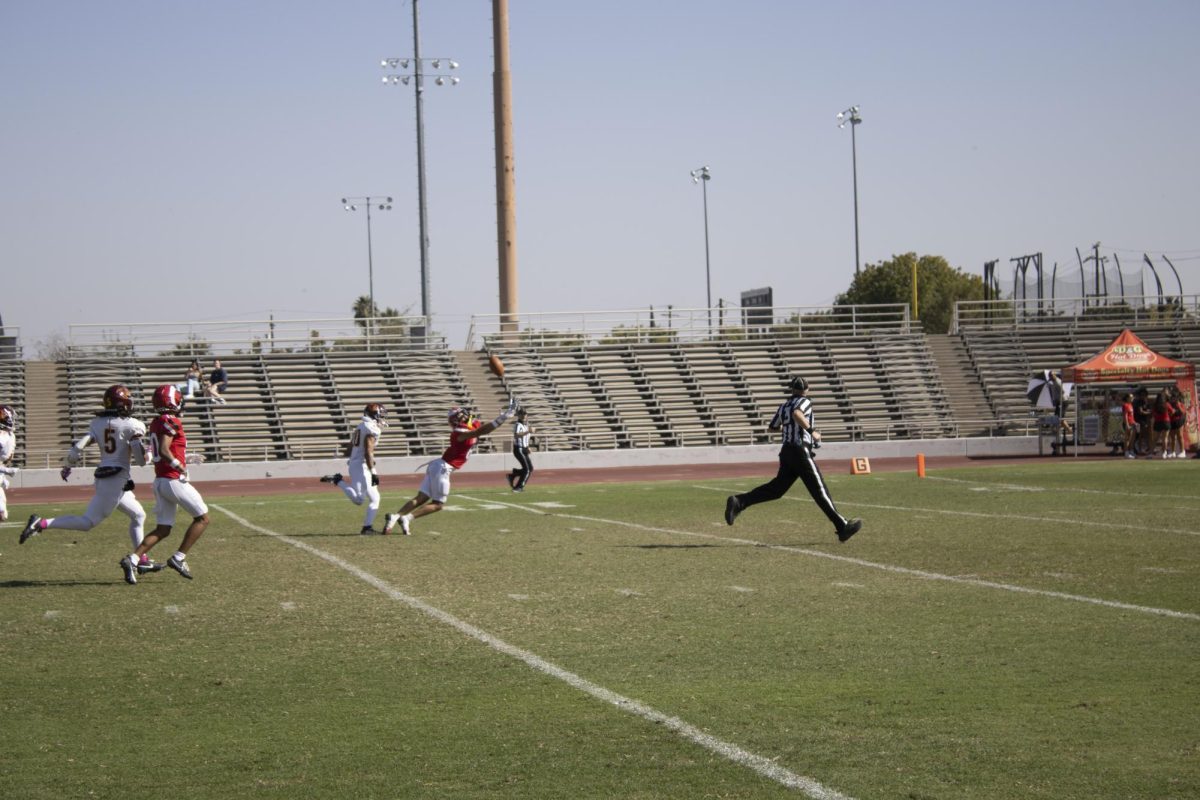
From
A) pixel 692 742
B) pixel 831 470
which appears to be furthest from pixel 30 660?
pixel 831 470

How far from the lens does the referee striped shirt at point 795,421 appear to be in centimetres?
1538

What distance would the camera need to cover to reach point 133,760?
646cm

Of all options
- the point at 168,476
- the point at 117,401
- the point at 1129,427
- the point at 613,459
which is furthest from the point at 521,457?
the point at 1129,427

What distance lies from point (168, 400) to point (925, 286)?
8260 centimetres

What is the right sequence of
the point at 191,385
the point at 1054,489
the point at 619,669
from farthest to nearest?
1. the point at 1054,489
2. the point at 191,385
3. the point at 619,669

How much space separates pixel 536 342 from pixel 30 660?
1541 inches

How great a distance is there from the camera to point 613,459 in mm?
40938

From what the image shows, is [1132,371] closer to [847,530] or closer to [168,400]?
[847,530]

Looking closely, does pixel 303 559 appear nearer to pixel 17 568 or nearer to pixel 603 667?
pixel 17 568

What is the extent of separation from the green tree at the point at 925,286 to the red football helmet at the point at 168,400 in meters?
77.6

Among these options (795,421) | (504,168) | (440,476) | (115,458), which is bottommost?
(440,476)

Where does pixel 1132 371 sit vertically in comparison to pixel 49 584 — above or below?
above

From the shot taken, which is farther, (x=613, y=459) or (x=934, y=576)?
(x=613, y=459)

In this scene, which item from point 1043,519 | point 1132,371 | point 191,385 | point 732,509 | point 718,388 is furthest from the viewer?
point 718,388
